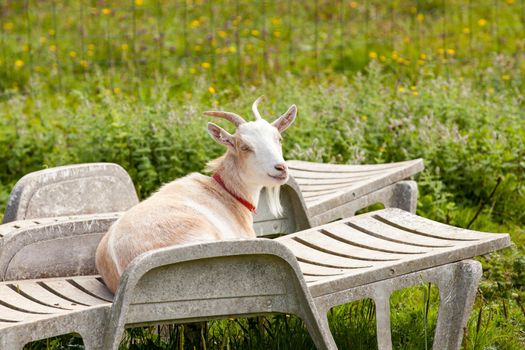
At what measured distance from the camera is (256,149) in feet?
Result: 13.5

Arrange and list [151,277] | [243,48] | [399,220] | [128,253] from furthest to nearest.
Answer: [243,48]
[399,220]
[128,253]
[151,277]

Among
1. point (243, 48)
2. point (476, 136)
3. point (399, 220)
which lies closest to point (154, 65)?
point (243, 48)

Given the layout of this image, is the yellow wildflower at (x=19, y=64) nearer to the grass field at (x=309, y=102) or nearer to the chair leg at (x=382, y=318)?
the grass field at (x=309, y=102)

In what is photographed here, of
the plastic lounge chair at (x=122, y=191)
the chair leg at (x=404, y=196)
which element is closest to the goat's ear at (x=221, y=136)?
the plastic lounge chair at (x=122, y=191)

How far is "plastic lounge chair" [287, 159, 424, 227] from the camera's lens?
514 centimetres

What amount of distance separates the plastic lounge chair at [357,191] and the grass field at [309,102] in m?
0.49

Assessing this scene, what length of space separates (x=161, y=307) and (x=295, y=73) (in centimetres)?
558

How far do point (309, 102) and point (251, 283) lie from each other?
11.8 feet

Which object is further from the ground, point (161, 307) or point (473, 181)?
point (161, 307)

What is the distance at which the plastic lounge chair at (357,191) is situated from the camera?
16.9 ft

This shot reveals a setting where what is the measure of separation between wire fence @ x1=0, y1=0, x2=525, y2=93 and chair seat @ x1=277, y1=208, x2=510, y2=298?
3.52 m

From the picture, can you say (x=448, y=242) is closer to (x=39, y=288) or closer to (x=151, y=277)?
(x=151, y=277)

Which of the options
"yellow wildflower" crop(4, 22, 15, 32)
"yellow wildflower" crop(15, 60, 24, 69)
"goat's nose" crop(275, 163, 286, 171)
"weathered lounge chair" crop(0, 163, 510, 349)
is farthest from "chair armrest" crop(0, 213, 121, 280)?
"yellow wildflower" crop(4, 22, 15, 32)

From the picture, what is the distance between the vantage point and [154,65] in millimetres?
9016
